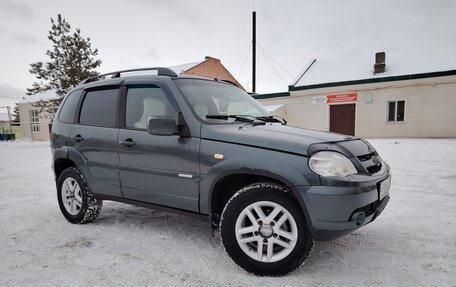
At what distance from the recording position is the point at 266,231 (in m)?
2.56

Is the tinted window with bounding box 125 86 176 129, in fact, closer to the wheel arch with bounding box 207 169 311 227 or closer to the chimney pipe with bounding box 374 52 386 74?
the wheel arch with bounding box 207 169 311 227

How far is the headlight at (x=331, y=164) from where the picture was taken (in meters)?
2.40

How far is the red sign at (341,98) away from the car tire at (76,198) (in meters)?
18.5

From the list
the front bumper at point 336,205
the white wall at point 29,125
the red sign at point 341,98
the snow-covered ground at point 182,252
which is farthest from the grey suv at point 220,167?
the white wall at point 29,125

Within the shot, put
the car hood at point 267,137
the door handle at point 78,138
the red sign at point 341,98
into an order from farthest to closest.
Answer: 1. the red sign at point 341,98
2. the door handle at point 78,138
3. the car hood at point 267,137

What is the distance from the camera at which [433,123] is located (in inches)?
672

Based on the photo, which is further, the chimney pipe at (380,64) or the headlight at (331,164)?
the chimney pipe at (380,64)

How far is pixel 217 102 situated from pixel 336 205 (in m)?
1.78

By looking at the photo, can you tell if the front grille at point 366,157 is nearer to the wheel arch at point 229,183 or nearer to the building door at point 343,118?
the wheel arch at point 229,183

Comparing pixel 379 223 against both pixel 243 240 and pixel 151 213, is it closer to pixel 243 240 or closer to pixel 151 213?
pixel 243 240

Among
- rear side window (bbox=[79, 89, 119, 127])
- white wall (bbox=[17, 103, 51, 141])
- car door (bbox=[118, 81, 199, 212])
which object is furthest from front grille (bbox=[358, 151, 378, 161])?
white wall (bbox=[17, 103, 51, 141])

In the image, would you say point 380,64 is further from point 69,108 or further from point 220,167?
point 220,167

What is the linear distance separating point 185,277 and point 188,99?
68.8 inches

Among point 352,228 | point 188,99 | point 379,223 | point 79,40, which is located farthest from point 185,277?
point 79,40
